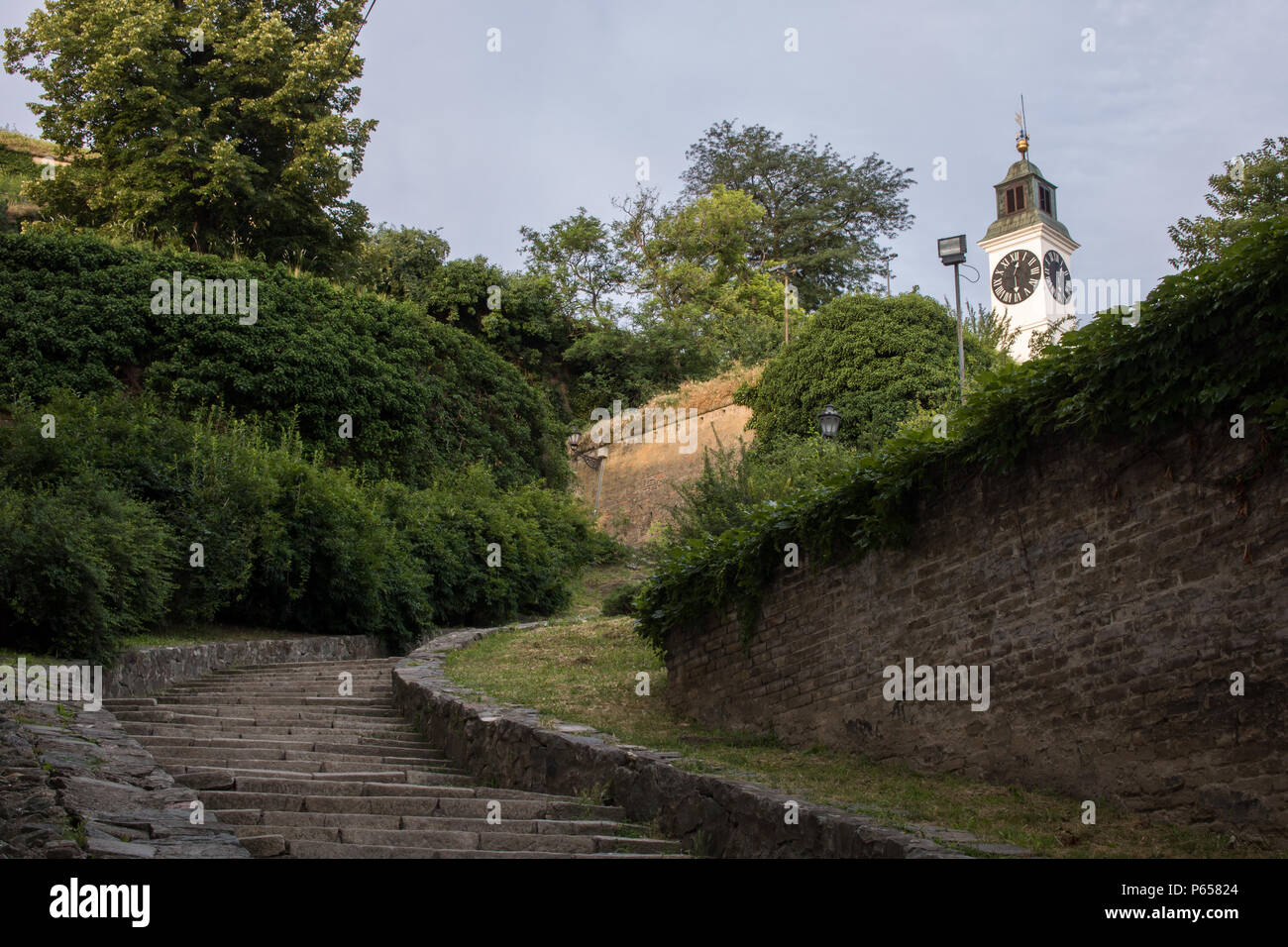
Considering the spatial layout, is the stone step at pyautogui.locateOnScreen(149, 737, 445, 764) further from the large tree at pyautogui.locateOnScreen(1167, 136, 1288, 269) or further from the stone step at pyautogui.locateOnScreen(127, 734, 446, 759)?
the large tree at pyautogui.locateOnScreen(1167, 136, 1288, 269)

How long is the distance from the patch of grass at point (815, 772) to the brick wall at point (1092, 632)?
0.54 feet

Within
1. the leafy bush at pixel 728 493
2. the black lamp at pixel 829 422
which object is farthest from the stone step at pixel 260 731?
the black lamp at pixel 829 422

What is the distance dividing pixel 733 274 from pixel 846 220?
938cm

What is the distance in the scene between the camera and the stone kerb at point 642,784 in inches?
201

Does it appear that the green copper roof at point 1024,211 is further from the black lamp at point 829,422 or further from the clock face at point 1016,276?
the black lamp at point 829,422

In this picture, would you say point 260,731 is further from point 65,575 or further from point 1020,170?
point 1020,170

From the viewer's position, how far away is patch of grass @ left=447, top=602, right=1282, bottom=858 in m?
5.50

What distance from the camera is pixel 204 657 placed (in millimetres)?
12617

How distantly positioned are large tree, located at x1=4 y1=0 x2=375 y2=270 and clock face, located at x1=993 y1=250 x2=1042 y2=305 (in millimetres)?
29497

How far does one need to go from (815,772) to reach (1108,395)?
3230mm

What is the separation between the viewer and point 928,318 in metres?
24.8

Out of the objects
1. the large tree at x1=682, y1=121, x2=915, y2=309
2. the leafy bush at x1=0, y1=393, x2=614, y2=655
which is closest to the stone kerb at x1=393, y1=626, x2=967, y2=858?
the leafy bush at x1=0, y1=393, x2=614, y2=655
